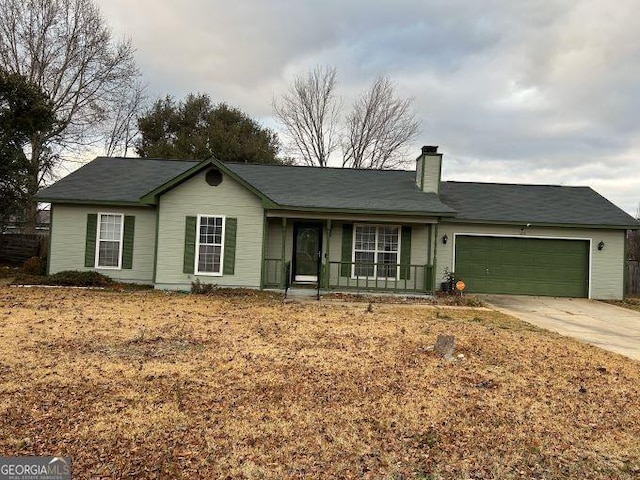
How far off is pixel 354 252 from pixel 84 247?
8.35 m

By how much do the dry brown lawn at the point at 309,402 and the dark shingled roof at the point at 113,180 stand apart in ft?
20.9

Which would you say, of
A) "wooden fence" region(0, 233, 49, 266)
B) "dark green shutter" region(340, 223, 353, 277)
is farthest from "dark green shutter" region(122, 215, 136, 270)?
"dark green shutter" region(340, 223, 353, 277)

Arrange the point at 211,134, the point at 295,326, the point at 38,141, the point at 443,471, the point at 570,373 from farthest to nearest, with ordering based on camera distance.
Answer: the point at 211,134 → the point at 38,141 → the point at 295,326 → the point at 570,373 → the point at 443,471

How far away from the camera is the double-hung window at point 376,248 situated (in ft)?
46.1

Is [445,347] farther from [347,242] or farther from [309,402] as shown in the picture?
[347,242]

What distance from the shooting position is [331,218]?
44.1ft

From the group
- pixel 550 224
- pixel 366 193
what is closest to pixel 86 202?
pixel 366 193

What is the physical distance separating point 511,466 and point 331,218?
1032 cm

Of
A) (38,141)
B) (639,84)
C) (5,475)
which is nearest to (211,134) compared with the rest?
(38,141)

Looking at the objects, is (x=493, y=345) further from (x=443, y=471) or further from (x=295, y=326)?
(x=443, y=471)

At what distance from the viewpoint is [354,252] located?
46.5ft

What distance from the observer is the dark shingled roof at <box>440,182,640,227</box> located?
14.8 meters

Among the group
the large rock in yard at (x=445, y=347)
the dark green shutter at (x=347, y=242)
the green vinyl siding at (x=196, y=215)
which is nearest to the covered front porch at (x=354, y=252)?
the dark green shutter at (x=347, y=242)

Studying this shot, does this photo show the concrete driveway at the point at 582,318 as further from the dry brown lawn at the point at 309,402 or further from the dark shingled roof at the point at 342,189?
the dark shingled roof at the point at 342,189
